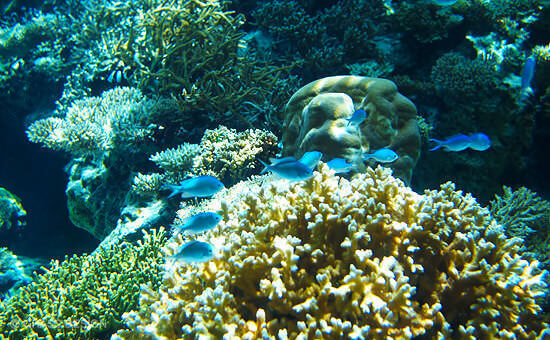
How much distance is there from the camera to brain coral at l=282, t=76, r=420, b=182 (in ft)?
11.8

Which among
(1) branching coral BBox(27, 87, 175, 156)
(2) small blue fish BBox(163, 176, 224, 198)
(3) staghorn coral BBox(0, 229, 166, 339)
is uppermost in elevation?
Result: (1) branching coral BBox(27, 87, 175, 156)

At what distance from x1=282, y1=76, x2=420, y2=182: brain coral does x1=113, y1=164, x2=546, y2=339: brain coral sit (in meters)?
0.99

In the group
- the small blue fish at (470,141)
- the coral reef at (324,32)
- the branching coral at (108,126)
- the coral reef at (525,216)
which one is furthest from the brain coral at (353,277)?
the coral reef at (324,32)

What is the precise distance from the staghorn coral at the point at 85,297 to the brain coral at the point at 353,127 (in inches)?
102

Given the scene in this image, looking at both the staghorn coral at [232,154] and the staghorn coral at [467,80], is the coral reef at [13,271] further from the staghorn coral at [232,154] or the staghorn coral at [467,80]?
the staghorn coral at [467,80]

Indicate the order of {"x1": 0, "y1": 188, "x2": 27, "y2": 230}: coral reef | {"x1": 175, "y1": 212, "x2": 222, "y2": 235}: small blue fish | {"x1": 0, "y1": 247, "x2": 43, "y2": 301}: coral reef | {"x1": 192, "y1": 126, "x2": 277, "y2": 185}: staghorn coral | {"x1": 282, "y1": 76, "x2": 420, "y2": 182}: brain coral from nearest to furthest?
{"x1": 175, "y1": 212, "x2": 222, "y2": 235}: small blue fish → {"x1": 282, "y1": 76, "x2": 420, "y2": 182}: brain coral → {"x1": 192, "y1": 126, "x2": 277, "y2": 185}: staghorn coral → {"x1": 0, "y1": 247, "x2": 43, "y2": 301}: coral reef → {"x1": 0, "y1": 188, "x2": 27, "y2": 230}: coral reef

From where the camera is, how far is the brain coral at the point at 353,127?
3.58 metres

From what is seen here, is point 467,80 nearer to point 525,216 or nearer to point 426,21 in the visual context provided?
point 426,21

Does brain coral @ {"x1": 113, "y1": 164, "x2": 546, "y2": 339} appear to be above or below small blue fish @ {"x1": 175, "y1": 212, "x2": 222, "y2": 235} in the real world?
below

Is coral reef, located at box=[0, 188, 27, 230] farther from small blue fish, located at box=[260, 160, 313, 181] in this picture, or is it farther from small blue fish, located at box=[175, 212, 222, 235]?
small blue fish, located at box=[260, 160, 313, 181]

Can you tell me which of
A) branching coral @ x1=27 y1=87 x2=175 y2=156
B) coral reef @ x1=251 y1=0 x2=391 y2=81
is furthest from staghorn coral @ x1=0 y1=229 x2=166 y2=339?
coral reef @ x1=251 y1=0 x2=391 y2=81

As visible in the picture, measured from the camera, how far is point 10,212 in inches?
328

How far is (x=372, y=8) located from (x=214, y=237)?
20.7 feet

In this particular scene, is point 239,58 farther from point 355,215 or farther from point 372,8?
point 355,215
